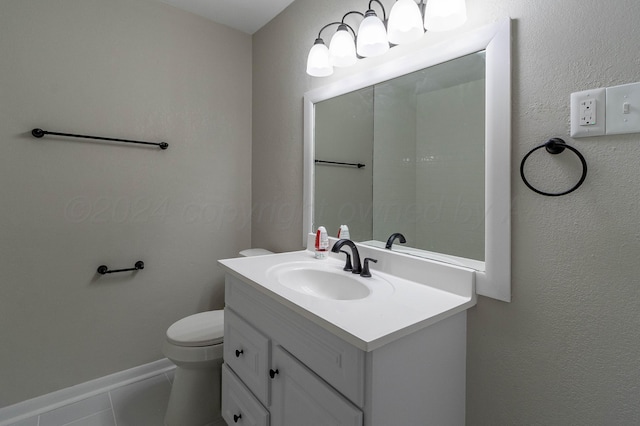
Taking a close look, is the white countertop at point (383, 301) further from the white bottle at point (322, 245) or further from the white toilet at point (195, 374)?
the white toilet at point (195, 374)

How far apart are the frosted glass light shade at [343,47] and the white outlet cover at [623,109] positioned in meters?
0.91

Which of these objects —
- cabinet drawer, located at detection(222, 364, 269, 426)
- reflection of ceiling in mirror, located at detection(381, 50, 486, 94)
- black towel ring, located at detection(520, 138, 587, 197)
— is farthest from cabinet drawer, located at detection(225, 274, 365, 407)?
reflection of ceiling in mirror, located at detection(381, 50, 486, 94)

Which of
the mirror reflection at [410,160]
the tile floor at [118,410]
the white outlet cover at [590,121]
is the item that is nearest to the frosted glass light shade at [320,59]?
the mirror reflection at [410,160]

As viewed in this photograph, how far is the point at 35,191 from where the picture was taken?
1.57 m

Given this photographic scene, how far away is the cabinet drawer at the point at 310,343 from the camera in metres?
0.76

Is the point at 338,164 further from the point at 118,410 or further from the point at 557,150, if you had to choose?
the point at 118,410

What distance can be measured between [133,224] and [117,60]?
3.03 ft

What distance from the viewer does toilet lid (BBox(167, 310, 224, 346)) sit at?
1476 millimetres

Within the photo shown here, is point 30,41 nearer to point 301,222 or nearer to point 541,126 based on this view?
point 301,222

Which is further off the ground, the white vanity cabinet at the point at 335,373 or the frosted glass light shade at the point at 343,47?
the frosted glass light shade at the point at 343,47

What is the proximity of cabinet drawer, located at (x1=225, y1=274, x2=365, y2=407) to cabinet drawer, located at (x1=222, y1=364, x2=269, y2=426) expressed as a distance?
0.90ft

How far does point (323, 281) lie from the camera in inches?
52.3

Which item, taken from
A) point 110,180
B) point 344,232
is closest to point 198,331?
point 344,232

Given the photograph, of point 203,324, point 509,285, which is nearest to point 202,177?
point 203,324
